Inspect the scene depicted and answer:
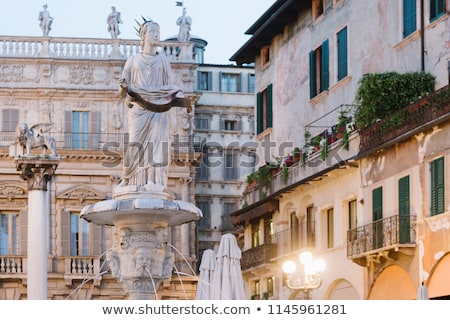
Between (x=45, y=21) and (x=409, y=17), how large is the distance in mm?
27833

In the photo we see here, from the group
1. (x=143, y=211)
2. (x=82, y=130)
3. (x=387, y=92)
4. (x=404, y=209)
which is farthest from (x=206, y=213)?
(x=143, y=211)

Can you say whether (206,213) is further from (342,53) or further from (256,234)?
(342,53)

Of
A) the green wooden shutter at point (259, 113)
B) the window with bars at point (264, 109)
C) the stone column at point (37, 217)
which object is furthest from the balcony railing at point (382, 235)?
the green wooden shutter at point (259, 113)

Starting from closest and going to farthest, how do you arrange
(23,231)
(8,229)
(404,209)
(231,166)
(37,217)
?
(404,209) < (37,217) < (23,231) < (8,229) < (231,166)

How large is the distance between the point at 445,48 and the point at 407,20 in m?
2.89

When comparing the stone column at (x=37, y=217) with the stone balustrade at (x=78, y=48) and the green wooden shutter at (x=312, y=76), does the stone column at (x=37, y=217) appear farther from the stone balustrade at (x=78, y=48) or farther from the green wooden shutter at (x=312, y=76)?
the stone balustrade at (x=78, y=48)

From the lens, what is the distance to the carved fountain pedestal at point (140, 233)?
19.7 m

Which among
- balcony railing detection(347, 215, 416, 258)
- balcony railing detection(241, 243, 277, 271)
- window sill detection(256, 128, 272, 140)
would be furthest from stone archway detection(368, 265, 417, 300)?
window sill detection(256, 128, 272, 140)

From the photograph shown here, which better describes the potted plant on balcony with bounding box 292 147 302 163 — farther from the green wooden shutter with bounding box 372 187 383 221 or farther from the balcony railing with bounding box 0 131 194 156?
the balcony railing with bounding box 0 131 194 156

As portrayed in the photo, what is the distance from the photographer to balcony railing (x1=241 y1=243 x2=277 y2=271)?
45019 millimetres

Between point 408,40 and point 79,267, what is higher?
point 408,40

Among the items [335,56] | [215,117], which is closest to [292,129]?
[335,56]

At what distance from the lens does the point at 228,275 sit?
22094mm
